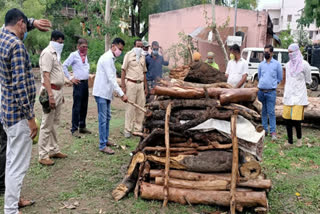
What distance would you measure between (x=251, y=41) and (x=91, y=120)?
14205 millimetres

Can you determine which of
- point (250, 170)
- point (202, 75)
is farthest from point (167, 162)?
point (202, 75)

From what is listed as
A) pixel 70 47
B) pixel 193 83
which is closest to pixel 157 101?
pixel 193 83

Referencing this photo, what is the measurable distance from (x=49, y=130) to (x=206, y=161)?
2768mm

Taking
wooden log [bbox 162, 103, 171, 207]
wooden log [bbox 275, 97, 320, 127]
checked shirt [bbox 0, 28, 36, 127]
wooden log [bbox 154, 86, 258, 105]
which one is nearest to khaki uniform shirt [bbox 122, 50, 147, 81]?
wooden log [bbox 154, 86, 258, 105]

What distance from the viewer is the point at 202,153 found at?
13.0 feet

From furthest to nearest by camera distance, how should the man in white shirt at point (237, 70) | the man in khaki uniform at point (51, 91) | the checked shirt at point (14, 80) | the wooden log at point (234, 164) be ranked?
the man in white shirt at point (237, 70) < the man in khaki uniform at point (51, 91) < the wooden log at point (234, 164) < the checked shirt at point (14, 80)

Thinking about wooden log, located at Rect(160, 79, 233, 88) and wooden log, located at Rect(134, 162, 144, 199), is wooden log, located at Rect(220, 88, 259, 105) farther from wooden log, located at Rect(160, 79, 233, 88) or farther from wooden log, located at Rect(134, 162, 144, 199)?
wooden log, located at Rect(134, 162, 144, 199)

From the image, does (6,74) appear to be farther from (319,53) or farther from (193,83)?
(319,53)

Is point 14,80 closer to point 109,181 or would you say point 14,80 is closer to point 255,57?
point 109,181

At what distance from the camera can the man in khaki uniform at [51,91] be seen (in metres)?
5.05

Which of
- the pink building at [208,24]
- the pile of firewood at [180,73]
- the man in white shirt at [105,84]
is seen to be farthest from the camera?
the pink building at [208,24]

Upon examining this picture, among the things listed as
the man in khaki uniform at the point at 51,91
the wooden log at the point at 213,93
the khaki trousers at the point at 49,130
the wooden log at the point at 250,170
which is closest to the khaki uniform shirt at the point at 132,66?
the man in khaki uniform at the point at 51,91

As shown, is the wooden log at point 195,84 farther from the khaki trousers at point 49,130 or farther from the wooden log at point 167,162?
the khaki trousers at point 49,130

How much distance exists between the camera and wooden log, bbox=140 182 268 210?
3705 mm
